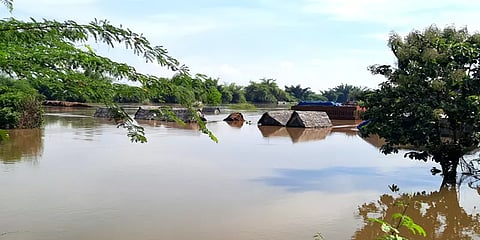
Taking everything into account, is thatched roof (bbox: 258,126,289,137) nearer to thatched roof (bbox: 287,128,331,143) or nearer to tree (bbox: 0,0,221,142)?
thatched roof (bbox: 287,128,331,143)

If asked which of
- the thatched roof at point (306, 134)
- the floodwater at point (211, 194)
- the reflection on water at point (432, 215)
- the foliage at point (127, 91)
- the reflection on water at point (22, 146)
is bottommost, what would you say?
the reflection on water at point (432, 215)

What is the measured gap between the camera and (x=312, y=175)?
34.0 feet

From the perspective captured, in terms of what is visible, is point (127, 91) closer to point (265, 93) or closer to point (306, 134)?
point (306, 134)

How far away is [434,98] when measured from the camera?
8766 millimetres

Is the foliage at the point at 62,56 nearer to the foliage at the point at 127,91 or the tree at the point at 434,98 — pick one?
the foliage at the point at 127,91

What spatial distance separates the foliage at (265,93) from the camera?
255ft

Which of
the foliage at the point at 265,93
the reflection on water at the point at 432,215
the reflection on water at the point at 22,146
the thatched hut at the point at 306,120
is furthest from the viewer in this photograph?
the foliage at the point at 265,93

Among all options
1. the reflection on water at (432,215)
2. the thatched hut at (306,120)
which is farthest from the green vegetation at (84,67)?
the thatched hut at (306,120)

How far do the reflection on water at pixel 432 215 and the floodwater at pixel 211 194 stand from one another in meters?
0.02

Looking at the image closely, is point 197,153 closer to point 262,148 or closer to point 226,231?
point 262,148

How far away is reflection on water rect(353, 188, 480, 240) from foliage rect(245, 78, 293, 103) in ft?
226

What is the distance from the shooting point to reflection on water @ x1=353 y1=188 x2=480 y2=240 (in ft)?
21.3

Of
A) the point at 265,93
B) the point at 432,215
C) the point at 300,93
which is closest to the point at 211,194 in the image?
the point at 432,215

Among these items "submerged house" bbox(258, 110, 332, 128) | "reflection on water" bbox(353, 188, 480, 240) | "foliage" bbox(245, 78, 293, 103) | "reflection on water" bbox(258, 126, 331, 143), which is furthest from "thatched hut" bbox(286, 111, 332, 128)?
"foliage" bbox(245, 78, 293, 103)
